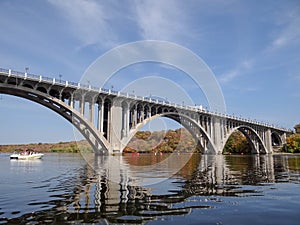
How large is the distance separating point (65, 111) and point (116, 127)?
14.6 metres

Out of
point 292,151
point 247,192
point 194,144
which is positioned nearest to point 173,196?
point 247,192

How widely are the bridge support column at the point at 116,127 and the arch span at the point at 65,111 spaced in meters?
2.89

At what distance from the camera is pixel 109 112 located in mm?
66250

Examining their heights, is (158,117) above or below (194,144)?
above

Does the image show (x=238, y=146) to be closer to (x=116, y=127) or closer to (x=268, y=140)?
(x=268, y=140)

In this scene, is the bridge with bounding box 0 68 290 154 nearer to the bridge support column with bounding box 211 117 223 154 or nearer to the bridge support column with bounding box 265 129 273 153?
the bridge support column with bounding box 211 117 223 154

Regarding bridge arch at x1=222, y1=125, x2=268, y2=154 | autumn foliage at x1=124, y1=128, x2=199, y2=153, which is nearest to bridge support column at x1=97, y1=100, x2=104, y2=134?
autumn foliage at x1=124, y1=128, x2=199, y2=153

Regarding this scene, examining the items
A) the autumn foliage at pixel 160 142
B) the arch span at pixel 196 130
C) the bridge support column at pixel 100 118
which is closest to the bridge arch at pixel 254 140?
the arch span at pixel 196 130

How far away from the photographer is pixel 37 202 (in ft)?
33.5

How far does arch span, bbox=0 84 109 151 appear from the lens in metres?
49.6

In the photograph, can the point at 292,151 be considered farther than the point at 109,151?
Yes

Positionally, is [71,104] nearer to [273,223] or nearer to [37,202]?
[37,202]

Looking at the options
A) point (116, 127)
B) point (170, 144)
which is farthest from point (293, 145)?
point (116, 127)

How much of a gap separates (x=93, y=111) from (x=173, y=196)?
49.6 m
